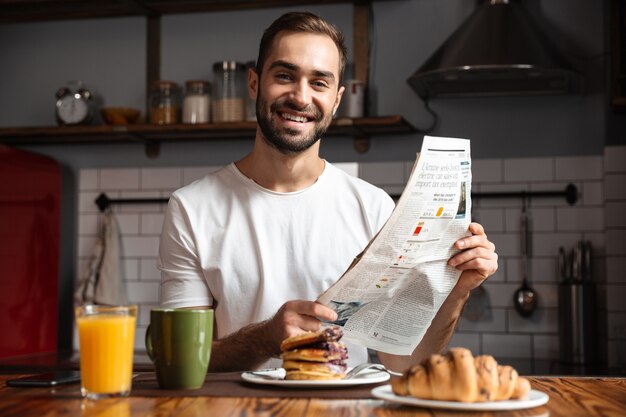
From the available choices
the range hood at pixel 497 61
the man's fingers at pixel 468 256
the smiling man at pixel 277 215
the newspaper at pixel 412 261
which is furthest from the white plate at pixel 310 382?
the range hood at pixel 497 61

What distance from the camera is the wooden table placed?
1.06m

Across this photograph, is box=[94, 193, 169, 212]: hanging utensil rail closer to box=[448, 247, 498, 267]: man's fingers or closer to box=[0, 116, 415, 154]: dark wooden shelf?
box=[0, 116, 415, 154]: dark wooden shelf

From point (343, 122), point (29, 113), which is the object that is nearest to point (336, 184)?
point (343, 122)

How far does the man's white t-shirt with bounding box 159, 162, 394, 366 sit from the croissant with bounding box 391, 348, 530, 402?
2.81 feet

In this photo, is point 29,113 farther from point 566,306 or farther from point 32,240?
point 566,306

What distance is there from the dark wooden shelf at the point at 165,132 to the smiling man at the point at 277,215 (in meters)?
1.18

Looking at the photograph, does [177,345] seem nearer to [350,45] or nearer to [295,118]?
[295,118]

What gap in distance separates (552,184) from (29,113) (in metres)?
2.19

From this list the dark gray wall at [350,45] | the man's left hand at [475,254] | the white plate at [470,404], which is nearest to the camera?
the white plate at [470,404]

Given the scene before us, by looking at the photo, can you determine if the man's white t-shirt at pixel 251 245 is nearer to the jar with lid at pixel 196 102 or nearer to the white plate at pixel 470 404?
the white plate at pixel 470 404

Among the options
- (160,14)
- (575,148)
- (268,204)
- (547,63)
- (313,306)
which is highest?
(160,14)

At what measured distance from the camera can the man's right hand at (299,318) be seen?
4.51 feet

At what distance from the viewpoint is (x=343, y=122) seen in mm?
3197

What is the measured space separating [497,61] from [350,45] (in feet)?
2.26
